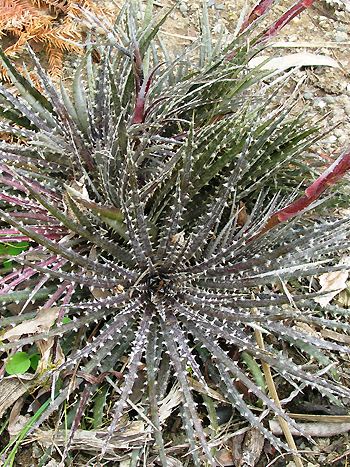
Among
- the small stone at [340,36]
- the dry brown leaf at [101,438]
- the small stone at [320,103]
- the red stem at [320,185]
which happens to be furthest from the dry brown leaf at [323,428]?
the small stone at [340,36]

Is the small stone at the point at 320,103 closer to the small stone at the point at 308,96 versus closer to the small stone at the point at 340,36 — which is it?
the small stone at the point at 308,96

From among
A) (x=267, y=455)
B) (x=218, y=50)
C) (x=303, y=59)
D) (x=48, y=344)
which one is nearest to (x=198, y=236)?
(x=48, y=344)

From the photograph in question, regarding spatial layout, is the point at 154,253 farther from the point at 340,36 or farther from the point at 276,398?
the point at 340,36

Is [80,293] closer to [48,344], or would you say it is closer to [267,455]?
[48,344]

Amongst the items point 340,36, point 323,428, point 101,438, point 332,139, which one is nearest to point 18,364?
point 101,438

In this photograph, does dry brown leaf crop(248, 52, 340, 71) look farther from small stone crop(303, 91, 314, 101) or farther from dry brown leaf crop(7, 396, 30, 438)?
dry brown leaf crop(7, 396, 30, 438)
